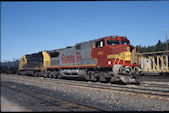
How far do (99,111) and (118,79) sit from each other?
305 inches

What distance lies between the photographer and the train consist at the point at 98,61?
45.6 feet

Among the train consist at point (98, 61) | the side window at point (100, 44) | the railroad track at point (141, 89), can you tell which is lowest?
the railroad track at point (141, 89)

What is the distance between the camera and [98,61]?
618 inches

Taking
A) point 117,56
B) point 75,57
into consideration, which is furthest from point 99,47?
point 75,57

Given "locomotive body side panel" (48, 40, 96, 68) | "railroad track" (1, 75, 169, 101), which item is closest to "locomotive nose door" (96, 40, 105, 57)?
"locomotive body side panel" (48, 40, 96, 68)

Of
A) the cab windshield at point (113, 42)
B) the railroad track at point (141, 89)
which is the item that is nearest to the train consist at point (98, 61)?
the cab windshield at point (113, 42)

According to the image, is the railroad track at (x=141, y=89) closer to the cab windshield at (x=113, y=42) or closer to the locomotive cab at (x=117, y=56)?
the locomotive cab at (x=117, y=56)

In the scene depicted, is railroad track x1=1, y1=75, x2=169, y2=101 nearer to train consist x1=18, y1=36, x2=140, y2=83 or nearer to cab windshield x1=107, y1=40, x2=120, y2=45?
train consist x1=18, y1=36, x2=140, y2=83

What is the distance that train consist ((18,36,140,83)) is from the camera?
13906 mm

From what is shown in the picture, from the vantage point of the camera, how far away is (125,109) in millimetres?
6898

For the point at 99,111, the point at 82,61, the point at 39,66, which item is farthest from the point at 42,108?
the point at 39,66

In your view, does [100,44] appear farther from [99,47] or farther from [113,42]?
[113,42]

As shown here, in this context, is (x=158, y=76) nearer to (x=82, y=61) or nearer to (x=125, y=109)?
(x=82, y=61)

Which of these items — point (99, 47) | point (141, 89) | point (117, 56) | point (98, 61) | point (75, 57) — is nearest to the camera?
point (141, 89)
